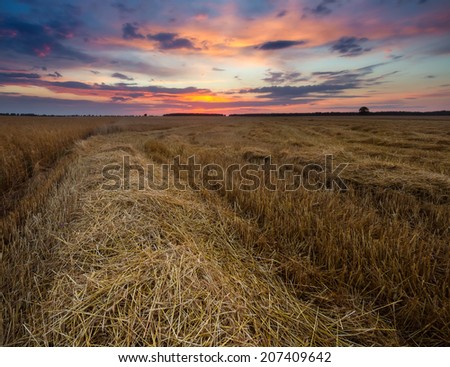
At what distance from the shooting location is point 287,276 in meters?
2.42

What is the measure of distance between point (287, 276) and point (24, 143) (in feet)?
26.8

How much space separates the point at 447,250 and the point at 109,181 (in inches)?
176

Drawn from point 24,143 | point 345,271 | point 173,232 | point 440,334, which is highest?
point 24,143

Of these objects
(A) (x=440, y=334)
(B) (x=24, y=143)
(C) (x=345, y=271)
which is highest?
(B) (x=24, y=143)

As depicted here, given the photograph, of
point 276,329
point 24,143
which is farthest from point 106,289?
point 24,143

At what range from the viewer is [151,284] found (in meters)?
2.02

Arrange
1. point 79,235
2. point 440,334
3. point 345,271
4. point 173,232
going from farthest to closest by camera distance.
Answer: point 173,232
point 79,235
point 345,271
point 440,334

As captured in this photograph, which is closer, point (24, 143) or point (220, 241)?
point (220, 241)

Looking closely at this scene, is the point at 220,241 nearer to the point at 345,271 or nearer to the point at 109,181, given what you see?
the point at 345,271

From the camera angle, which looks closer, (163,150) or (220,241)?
(220,241)

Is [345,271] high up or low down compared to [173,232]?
down

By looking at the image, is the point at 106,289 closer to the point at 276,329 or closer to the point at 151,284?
the point at 151,284
